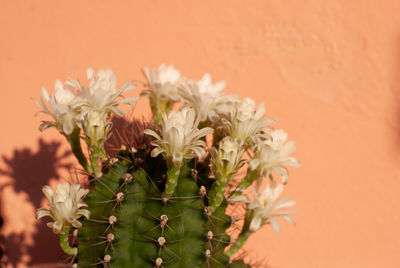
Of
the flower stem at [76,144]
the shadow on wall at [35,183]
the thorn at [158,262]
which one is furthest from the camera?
the shadow on wall at [35,183]

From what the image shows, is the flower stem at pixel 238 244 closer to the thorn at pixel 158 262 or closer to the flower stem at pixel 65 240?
the thorn at pixel 158 262

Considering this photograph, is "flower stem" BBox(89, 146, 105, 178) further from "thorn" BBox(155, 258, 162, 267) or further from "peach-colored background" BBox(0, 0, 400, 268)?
"peach-colored background" BBox(0, 0, 400, 268)

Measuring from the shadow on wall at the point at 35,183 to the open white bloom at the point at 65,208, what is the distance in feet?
1.35

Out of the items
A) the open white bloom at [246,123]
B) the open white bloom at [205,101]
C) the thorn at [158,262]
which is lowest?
the thorn at [158,262]

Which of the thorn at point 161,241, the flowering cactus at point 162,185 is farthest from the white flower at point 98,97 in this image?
the thorn at point 161,241

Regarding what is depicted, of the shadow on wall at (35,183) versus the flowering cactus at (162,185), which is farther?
the shadow on wall at (35,183)

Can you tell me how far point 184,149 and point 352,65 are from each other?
72 cm

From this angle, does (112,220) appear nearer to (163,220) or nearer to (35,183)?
(163,220)

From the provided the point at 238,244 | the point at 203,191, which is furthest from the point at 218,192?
the point at 238,244

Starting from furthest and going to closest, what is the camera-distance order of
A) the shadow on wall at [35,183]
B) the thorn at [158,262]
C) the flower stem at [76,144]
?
1. the shadow on wall at [35,183]
2. the flower stem at [76,144]
3. the thorn at [158,262]

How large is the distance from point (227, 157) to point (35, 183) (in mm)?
617

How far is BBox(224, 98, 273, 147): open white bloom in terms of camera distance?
666 mm

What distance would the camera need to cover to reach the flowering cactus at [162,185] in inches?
23.8

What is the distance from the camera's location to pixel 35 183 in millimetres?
1017
